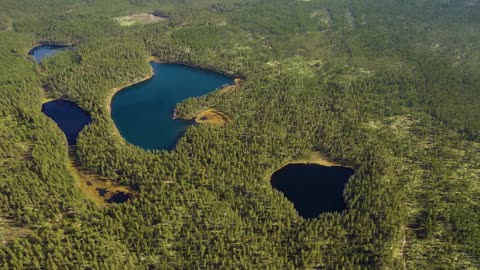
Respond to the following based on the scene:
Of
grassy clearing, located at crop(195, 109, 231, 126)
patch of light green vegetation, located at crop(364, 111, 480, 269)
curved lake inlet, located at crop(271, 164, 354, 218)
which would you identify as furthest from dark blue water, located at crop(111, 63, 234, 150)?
patch of light green vegetation, located at crop(364, 111, 480, 269)

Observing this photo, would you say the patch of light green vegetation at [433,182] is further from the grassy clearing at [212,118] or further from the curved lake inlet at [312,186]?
the grassy clearing at [212,118]

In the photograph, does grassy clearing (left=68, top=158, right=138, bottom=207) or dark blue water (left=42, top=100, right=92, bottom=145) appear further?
dark blue water (left=42, top=100, right=92, bottom=145)

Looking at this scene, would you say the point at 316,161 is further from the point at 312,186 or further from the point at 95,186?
the point at 95,186

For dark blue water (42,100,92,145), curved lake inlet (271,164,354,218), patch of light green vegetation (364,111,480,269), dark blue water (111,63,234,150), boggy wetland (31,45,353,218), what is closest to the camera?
patch of light green vegetation (364,111,480,269)

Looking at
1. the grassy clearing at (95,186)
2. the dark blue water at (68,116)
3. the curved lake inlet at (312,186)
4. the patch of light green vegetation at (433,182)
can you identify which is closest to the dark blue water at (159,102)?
the dark blue water at (68,116)

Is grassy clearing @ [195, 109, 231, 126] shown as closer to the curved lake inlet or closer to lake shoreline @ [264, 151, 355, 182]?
lake shoreline @ [264, 151, 355, 182]

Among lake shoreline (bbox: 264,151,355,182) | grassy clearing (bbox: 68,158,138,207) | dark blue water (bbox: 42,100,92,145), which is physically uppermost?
dark blue water (bbox: 42,100,92,145)

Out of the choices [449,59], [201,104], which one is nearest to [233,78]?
[201,104]

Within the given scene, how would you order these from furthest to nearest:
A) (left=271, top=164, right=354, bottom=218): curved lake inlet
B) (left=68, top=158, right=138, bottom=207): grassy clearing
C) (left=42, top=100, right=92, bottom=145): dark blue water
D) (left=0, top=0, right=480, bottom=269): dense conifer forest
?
(left=42, top=100, right=92, bottom=145): dark blue water
(left=68, top=158, right=138, bottom=207): grassy clearing
(left=271, top=164, right=354, bottom=218): curved lake inlet
(left=0, top=0, right=480, bottom=269): dense conifer forest
